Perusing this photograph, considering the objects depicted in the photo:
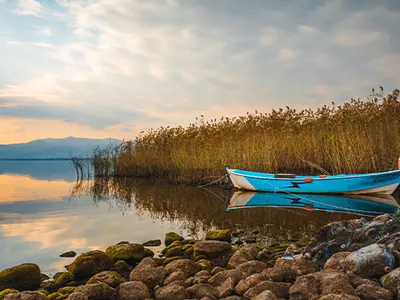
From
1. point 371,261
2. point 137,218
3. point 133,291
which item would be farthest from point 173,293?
point 137,218

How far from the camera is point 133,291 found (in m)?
4.35

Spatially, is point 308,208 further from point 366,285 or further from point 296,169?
point 366,285

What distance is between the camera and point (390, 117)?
14.3 meters

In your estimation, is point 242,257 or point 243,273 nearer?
point 243,273

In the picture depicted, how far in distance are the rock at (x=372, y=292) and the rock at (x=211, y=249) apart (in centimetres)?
259

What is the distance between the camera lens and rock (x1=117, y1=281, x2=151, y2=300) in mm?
4281

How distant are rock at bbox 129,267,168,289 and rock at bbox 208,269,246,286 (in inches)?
26.4

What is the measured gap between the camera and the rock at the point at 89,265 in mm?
5328

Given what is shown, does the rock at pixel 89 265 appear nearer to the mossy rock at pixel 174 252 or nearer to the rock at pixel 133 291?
the mossy rock at pixel 174 252

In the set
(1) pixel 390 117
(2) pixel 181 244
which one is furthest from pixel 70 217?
(1) pixel 390 117

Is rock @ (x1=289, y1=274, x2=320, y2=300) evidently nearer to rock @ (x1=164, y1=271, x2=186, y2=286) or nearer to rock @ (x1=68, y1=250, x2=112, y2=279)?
rock @ (x1=164, y1=271, x2=186, y2=286)

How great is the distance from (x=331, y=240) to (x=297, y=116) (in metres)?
12.7

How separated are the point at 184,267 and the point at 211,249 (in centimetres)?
99

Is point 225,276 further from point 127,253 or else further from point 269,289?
point 127,253
